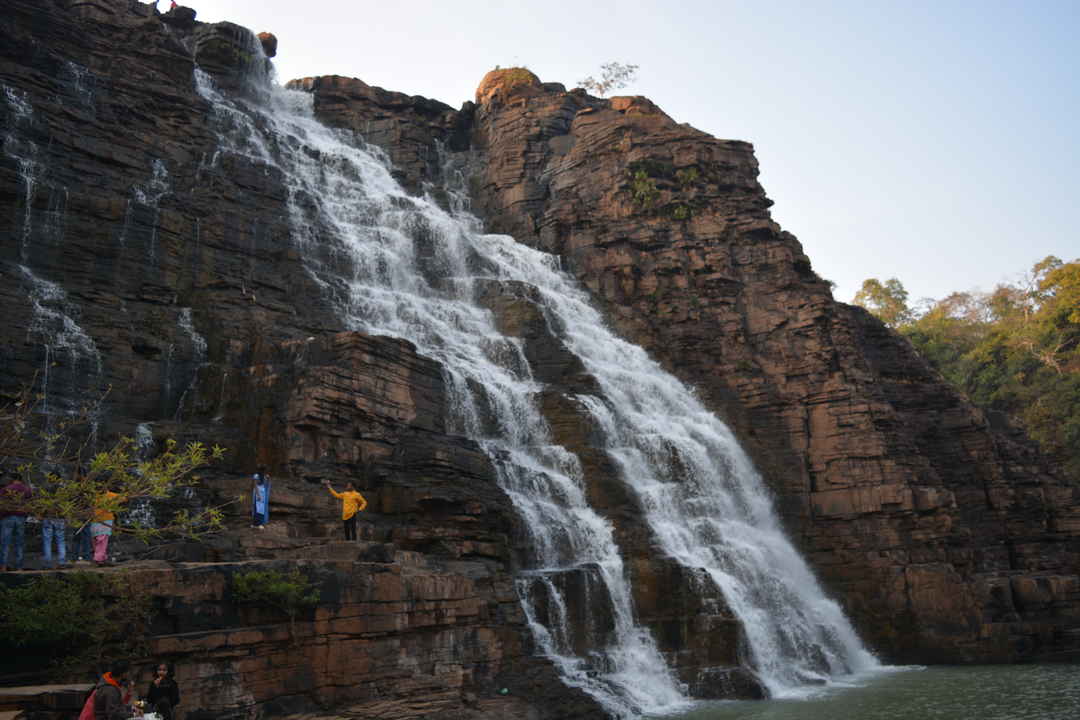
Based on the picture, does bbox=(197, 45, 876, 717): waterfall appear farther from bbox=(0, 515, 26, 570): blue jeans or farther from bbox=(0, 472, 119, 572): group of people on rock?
bbox=(0, 515, 26, 570): blue jeans

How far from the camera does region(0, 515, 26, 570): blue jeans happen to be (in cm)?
1287

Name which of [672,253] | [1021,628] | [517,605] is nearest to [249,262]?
[517,605]

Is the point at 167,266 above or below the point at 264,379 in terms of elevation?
above

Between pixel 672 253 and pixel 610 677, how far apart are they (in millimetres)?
25227

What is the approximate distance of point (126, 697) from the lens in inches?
433

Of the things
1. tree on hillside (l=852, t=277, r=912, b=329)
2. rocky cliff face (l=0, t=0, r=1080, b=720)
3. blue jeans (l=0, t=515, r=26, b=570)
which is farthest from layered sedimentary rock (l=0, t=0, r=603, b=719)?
tree on hillside (l=852, t=277, r=912, b=329)

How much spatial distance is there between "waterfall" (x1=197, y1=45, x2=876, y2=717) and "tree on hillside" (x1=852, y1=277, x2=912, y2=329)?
4417 centimetres

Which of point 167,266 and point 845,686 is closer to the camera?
point 845,686

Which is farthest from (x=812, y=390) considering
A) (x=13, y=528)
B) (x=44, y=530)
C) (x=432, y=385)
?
(x=13, y=528)

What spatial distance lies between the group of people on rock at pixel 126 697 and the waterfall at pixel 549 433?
1002cm

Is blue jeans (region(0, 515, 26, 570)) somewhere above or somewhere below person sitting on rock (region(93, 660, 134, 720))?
above

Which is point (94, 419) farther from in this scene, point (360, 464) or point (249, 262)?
point (249, 262)

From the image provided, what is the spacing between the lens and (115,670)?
10.7 m

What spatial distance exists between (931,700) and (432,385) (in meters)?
15.3
